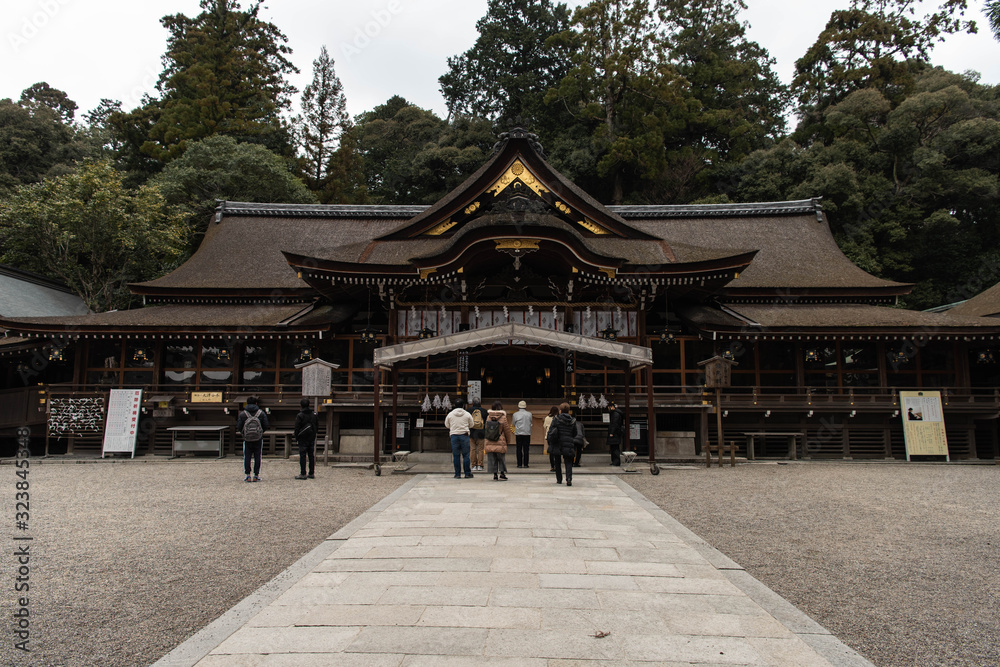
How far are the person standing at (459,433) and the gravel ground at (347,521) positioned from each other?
4.36ft

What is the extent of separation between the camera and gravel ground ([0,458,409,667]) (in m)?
4.38

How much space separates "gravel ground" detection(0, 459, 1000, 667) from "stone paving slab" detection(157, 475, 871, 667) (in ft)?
1.28

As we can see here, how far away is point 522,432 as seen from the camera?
13805mm

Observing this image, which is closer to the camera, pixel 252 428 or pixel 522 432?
pixel 252 428

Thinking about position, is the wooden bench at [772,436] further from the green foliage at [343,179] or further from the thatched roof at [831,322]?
the green foliage at [343,179]

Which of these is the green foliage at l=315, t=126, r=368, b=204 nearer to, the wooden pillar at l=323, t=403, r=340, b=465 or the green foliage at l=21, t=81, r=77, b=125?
the wooden pillar at l=323, t=403, r=340, b=465

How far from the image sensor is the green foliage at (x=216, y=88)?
Answer: 3672 cm

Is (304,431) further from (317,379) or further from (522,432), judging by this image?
(522,432)

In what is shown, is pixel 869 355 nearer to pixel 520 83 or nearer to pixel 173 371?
pixel 173 371

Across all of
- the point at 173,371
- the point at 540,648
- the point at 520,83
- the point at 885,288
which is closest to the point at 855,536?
the point at 540,648

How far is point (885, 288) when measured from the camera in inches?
801

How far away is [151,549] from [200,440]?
12614 millimetres

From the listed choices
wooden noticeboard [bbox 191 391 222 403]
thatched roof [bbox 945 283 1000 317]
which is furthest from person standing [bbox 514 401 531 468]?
thatched roof [bbox 945 283 1000 317]

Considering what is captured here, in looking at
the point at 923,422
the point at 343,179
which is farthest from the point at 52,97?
the point at 923,422
